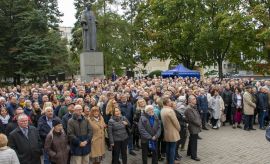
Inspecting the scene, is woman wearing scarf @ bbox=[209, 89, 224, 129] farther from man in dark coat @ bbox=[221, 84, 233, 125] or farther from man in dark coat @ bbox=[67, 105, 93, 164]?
man in dark coat @ bbox=[67, 105, 93, 164]

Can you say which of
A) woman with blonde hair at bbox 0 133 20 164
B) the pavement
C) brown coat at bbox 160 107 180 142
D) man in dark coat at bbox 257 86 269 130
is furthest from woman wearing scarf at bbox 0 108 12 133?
man in dark coat at bbox 257 86 269 130

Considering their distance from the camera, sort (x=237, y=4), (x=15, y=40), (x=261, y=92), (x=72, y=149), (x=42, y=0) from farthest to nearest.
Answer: (x=42, y=0) < (x=237, y=4) < (x=15, y=40) < (x=261, y=92) < (x=72, y=149)

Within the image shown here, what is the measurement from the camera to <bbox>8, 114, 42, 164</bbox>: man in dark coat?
6.66 m

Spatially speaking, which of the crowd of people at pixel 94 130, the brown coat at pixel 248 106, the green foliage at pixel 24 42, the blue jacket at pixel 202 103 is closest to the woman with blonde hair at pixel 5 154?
the crowd of people at pixel 94 130

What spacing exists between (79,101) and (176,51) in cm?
2546

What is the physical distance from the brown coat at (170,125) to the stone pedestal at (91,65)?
464 inches

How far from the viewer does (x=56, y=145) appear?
7.03 meters

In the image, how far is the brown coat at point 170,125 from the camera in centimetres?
872

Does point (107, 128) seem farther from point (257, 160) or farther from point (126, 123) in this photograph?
point (257, 160)

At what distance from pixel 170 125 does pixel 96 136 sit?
1890mm

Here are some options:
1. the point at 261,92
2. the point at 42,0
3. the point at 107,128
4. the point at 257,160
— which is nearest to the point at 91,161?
the point at 107,128

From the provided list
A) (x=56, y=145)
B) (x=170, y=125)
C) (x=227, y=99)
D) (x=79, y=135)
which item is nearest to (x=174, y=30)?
(x=227, y=99)

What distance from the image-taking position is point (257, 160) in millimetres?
9469

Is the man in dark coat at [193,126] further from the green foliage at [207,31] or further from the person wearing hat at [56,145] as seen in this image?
the green foliage at [207,31]
